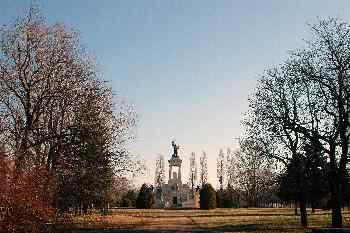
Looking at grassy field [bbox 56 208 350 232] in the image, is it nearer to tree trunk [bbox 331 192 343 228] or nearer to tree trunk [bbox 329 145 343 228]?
tree trunk [bbox 331 192 343 228]

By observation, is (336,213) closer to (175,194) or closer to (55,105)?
(55,105)

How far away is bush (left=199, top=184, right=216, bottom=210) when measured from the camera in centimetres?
8850

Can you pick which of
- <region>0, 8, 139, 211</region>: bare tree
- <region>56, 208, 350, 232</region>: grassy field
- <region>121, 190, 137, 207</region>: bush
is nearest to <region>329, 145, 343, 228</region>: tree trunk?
<region>56, 208, 350, 232</region>: grassy field

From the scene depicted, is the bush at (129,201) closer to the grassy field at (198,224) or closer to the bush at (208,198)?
the bush at (208,198)

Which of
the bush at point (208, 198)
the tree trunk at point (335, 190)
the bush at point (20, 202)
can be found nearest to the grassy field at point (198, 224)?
the tree trunk at point (335, 190)

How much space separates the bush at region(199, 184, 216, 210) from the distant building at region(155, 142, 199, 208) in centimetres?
940

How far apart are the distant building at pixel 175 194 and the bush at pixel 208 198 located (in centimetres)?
940

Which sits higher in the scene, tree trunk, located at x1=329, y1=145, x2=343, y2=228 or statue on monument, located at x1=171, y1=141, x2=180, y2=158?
statue on monument, located at x1=171, y1=141, x2=180, y2=158

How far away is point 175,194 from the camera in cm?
10319

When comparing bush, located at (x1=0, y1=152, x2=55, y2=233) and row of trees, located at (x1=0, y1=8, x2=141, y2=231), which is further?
row of trees, located at (x1=0, y1=8, x2=141, y2=231)

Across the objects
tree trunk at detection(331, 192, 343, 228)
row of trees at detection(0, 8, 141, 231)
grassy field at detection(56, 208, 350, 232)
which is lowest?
grassy field at detection(56, 208, 350, 232)

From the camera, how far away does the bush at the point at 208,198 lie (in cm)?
8850

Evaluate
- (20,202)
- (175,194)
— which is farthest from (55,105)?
(175,194)

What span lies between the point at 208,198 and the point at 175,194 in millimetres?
15912
